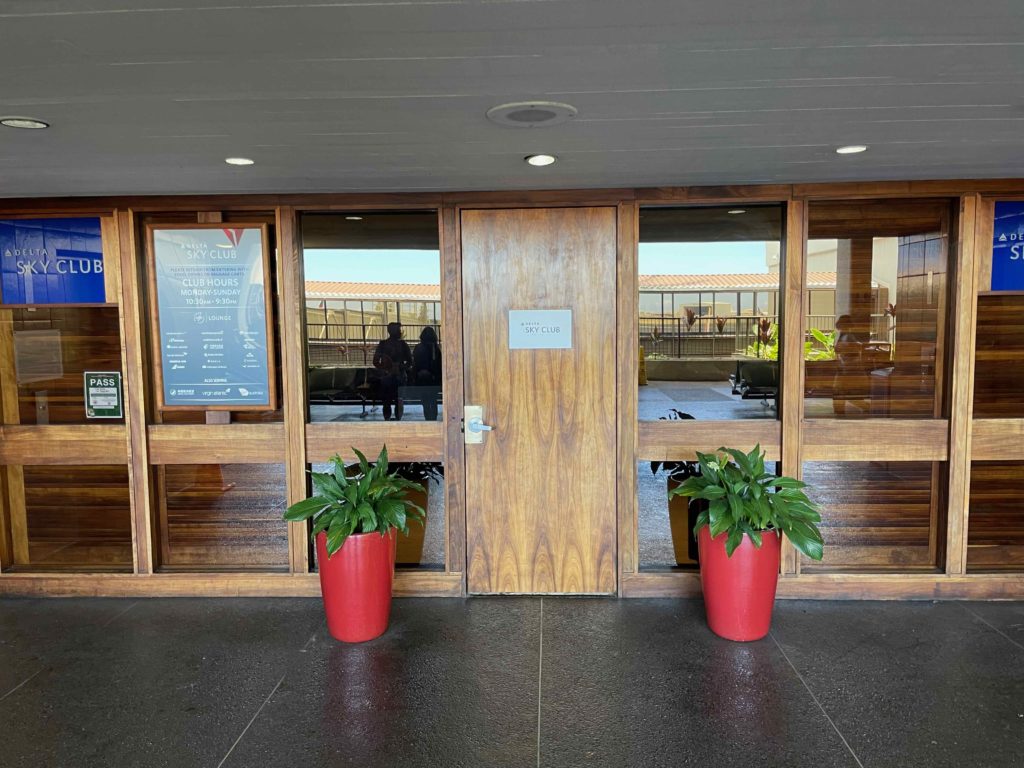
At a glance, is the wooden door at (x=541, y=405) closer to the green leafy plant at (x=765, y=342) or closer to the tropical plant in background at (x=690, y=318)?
the tropical plant in background at (x=690, y=318)

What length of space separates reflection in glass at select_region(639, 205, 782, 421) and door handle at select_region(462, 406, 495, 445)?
3.01 ft

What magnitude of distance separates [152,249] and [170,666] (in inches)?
89.3

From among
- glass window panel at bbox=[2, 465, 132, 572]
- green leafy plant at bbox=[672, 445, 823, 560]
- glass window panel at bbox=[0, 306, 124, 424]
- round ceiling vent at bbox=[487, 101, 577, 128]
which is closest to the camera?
round ceiling vent at bbox=[487, 101, 577, 128]

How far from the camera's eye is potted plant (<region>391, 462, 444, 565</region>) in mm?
3814

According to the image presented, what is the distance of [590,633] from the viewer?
3.28m

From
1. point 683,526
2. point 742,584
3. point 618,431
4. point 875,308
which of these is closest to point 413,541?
point 618,431

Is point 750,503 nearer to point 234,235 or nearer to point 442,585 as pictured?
point 442,585

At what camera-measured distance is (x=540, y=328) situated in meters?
3.61

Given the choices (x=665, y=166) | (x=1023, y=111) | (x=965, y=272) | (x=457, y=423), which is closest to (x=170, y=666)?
(x=457, y=423)

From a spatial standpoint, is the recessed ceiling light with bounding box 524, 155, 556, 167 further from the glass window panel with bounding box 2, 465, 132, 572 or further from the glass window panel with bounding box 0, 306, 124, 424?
the glass window panel with bounding box 2, 465, 132, 572

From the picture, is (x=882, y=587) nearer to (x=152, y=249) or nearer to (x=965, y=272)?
(x=965, y=272)

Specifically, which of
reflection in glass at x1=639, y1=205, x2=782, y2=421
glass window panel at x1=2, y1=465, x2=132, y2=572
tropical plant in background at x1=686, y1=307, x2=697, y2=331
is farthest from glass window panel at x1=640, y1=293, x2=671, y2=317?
glass window panel at x1=2, y1=465, x2=132, y2=572

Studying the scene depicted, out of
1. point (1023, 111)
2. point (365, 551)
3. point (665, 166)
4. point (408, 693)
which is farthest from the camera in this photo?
point (365, 551)

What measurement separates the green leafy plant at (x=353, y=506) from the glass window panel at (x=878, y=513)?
2.37 m
